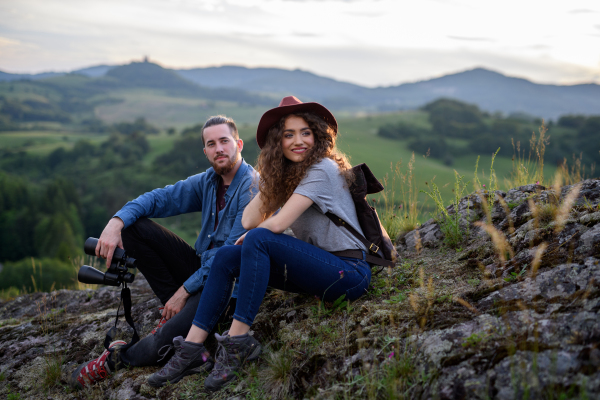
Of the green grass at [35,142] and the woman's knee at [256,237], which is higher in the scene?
the green grass at [35,142]

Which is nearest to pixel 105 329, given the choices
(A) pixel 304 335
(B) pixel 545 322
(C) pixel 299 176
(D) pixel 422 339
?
(A) pixel 304 335

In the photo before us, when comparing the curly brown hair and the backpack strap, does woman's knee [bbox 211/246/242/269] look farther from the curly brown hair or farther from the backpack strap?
the backpack strap

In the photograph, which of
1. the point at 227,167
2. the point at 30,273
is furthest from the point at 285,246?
the point at 30,273

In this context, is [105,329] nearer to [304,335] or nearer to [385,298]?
[304,335]

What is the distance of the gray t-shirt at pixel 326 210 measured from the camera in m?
2.60

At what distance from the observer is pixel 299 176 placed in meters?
2.71

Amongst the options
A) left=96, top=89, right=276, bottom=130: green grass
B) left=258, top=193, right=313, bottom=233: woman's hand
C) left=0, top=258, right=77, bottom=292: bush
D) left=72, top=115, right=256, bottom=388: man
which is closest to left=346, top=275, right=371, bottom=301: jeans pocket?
left=258, top=193, right=313, bottom=233: woman's hand

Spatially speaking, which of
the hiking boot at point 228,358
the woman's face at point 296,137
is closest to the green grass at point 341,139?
the woman's face at point 296,137

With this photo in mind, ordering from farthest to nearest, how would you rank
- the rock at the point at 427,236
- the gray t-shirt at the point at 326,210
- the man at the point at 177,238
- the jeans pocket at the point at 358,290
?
1. the rock at the point at 427,236
2. the man at the point at 177,238
3. the jeans pocket at the point at 358,290
4. the gray t-shirt at the point at 326,210

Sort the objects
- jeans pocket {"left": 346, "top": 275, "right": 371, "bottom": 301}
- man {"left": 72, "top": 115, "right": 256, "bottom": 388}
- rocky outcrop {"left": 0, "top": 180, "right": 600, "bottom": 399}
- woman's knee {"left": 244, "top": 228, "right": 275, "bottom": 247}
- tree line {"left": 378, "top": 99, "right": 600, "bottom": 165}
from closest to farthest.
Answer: rocky outcrop {"left": 0, "top": 180, "right": 600, "bottom": 399} → woman's knee {"left": 244, "top": 228, "right": 275, "bottom": 247} → jeans pocket {"left": 346, "top": 275, "right": 371, "bottom": 301} → man {"left": 72, "top": 115, "right": 256, "bottom": 388} → tree line {"left": 378, "top": 99, "right": 600, "bottom": 165}

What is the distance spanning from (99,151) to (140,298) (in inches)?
3686

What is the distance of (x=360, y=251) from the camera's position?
273cm

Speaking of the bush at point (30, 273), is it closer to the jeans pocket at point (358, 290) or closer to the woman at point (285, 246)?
the woman at point (285, 246)

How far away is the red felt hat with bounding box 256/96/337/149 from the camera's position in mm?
2830
